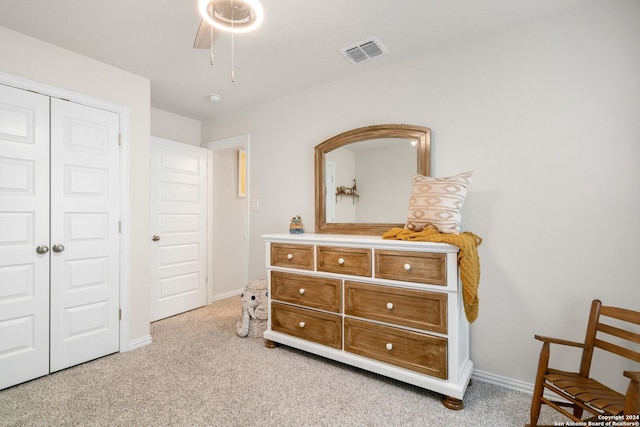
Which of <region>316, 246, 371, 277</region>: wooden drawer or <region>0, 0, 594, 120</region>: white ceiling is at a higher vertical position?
<region>0, 0, 594, 120</region>: white ceiling

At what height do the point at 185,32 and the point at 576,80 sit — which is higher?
the point at 185,32

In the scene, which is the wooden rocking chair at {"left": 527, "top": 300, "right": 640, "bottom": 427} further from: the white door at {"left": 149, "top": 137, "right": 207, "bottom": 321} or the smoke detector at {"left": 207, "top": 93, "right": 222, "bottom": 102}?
the white door at {"left": 149, "top": 137, "right": 207, "bottom": 321}

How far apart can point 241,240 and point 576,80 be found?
417cm

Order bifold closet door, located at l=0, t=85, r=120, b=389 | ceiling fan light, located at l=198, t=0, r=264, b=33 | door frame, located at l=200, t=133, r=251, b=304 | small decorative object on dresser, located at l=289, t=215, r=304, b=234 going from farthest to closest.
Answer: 1. door frame, located at l=200, t=133, r=251, b=304
2. small decorative object on dresser, located at l=289, t=215, r=304, b=234
3. bifold closet door, located at l=0, t=85, r=120, b=389
4. ceiling fan light, located at l=198, t=0, r=264, b=33

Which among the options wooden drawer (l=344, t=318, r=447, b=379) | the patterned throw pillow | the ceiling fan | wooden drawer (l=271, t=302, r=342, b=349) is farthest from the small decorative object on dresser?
the ceiling fan

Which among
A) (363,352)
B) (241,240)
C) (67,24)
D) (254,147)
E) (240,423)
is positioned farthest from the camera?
(241,240)

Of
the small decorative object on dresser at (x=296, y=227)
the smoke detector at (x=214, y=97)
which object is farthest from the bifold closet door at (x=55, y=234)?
the small decorative object on dresser at (x=296, y=227)

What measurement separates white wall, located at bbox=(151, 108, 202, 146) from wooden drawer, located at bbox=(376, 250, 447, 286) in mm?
3159

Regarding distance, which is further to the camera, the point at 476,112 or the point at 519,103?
the point at 476,112

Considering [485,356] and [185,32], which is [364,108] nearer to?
[185,32]

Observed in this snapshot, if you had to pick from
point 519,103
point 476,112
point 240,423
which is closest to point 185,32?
point 476,112

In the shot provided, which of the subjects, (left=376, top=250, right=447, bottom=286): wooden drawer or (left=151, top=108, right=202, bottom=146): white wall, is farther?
(left=151, top=108, right=202, bottom=146): white wall

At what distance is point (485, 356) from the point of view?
87.4 inches

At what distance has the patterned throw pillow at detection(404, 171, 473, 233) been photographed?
2084 millimetres
